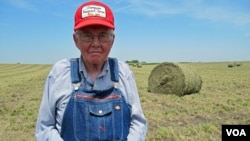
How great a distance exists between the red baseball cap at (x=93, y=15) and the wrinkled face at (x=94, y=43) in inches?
1.7

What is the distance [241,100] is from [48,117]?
32.5ft

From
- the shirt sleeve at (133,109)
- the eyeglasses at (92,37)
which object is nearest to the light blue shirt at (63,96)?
the shirt sleeve at (133,109)

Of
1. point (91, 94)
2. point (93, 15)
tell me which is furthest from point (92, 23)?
point (91, 94)

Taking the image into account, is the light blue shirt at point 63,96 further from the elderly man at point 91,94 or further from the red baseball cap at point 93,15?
the red baseball cap at point 93,15

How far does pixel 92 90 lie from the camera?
2213mm

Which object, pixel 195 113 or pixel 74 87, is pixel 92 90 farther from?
pixel 195 113

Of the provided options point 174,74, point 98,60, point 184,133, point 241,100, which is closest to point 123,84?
point 98,60

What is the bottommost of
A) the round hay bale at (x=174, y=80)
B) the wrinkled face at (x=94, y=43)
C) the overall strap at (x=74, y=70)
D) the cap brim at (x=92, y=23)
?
the round hay bale at (x=174, y=80)

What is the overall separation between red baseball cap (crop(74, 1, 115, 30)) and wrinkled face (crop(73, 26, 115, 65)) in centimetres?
4

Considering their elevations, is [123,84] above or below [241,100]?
above

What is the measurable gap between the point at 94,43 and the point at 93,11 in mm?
204

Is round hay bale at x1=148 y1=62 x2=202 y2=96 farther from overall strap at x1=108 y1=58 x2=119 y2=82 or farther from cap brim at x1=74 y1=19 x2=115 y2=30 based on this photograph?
cap brim at x1=74 y1=19 x2=115 y2=30

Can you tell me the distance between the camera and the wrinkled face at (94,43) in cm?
227

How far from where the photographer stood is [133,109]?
2352 millimetres
